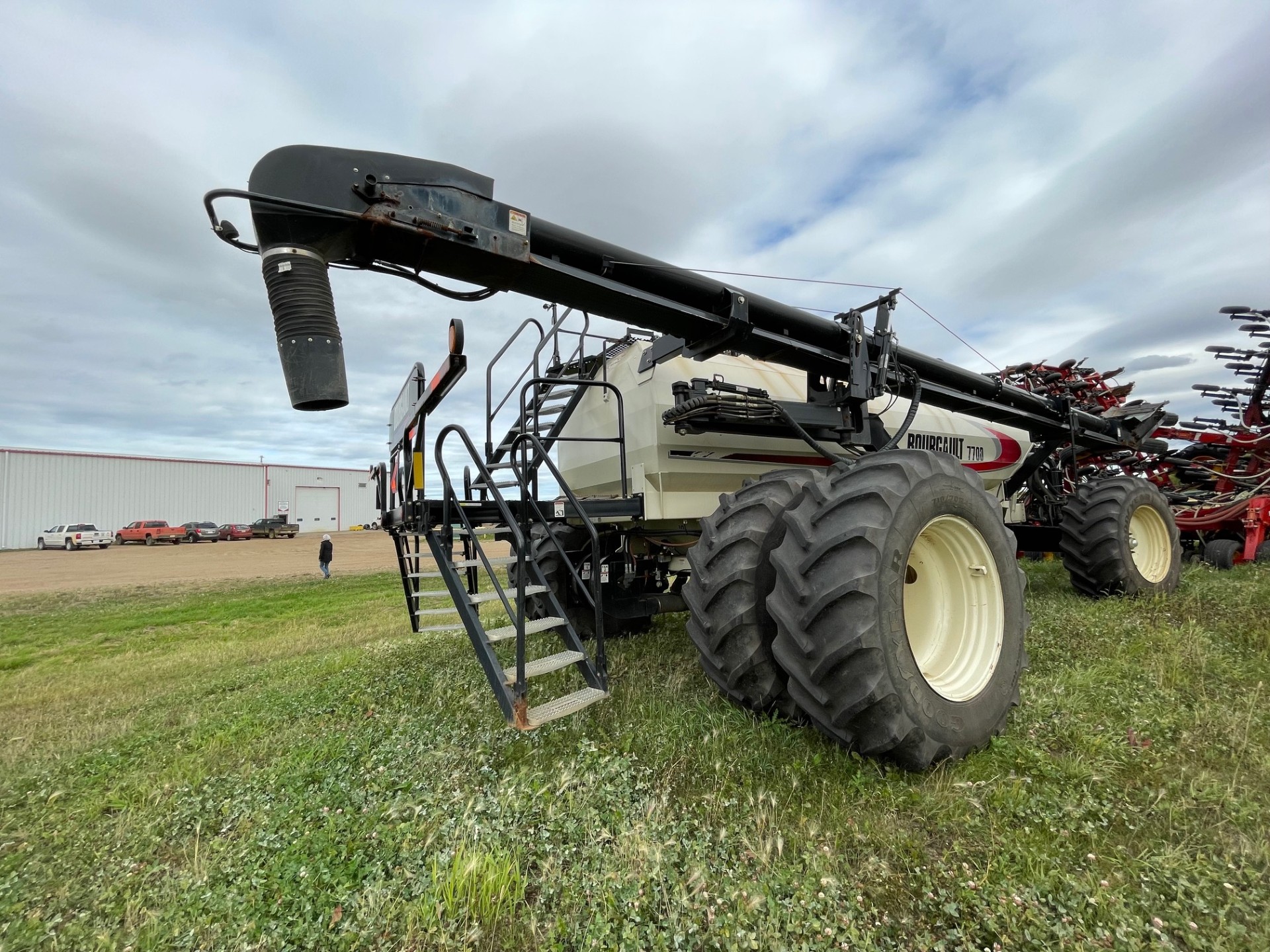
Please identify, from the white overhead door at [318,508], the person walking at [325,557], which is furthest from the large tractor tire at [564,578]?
the white overhead door at [318,508]

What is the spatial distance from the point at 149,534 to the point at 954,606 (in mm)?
49536

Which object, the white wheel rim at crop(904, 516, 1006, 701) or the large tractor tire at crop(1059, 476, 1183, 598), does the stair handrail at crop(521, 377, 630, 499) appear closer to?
the white wheel rim at crop(904, 516, 1006, 701)

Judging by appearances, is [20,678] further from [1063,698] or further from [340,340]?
[1063,698]

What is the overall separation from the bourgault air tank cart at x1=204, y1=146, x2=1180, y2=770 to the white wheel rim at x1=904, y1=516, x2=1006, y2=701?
0.01 m

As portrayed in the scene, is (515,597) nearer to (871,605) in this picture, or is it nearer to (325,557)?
(871,605)

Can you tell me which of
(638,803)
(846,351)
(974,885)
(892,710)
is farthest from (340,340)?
(846,351)

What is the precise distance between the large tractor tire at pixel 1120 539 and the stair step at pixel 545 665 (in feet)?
19.1

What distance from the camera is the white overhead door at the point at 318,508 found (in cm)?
5922

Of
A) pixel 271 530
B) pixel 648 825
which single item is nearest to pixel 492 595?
pixel 648 825

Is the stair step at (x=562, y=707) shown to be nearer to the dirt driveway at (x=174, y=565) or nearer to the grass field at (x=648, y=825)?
the grass field at (x=648, y=825)

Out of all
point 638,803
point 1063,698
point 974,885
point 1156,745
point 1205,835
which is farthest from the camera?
point 1063,698

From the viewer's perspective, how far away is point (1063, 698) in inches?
139

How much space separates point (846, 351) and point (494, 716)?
347 cm

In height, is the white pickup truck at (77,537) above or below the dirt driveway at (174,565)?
above
